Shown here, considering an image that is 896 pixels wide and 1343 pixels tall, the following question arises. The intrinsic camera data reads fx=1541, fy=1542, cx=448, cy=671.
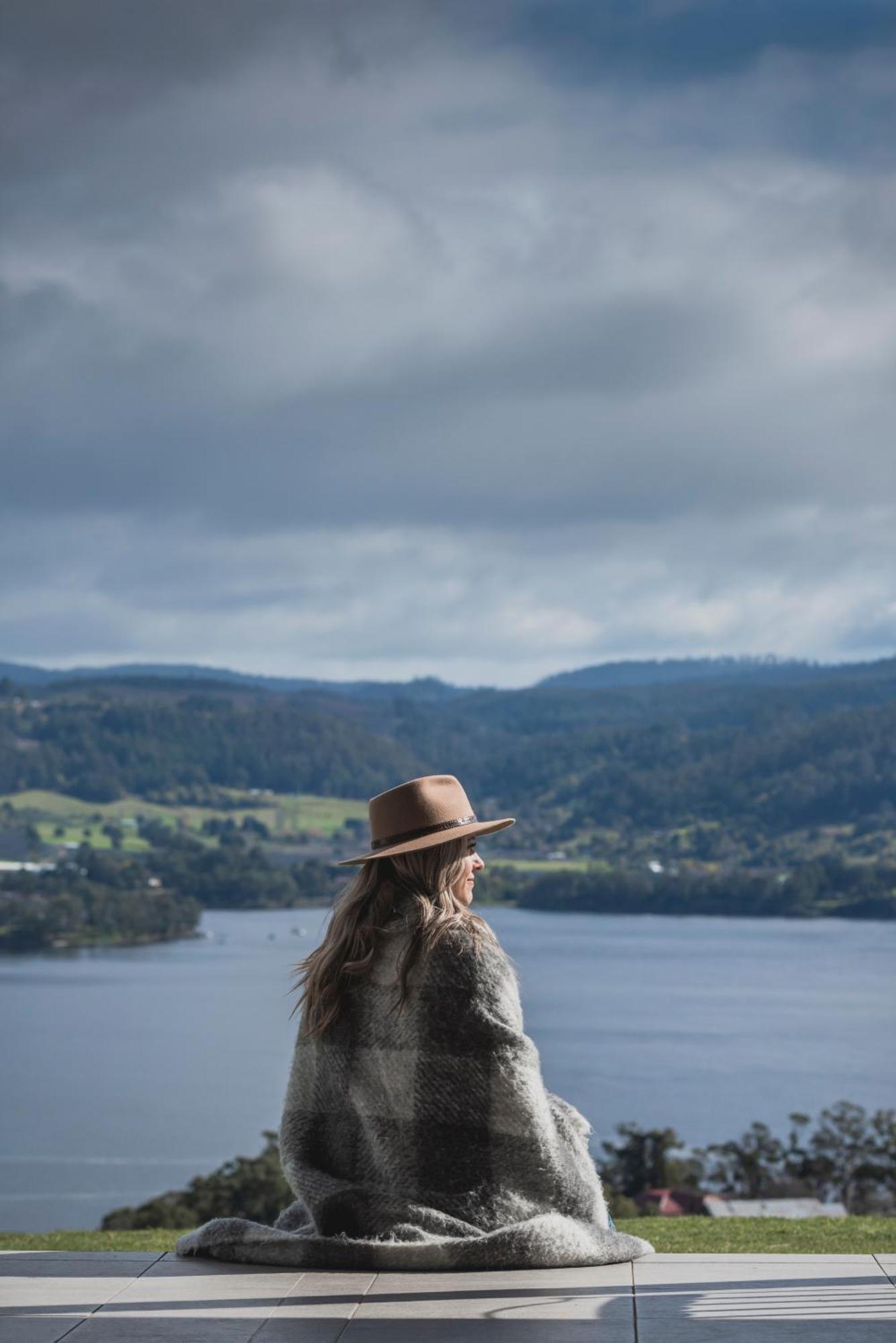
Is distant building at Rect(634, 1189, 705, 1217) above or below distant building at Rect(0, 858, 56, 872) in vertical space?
below

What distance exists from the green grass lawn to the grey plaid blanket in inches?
40.1

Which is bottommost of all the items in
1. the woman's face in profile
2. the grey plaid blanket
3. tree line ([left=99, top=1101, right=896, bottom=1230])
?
tree line ([left=99, top=1101, right=896, bottom=1230])

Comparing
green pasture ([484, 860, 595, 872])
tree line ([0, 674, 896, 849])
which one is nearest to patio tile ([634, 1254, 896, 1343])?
green pasture ([484, 860, 595, 872])

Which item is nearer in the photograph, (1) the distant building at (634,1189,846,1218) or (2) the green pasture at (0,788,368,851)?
(1) the distant building at (634,1189,846,1218)

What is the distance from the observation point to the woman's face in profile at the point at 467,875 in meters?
3.95

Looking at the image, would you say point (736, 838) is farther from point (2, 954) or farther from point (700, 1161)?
point (700, 1161)

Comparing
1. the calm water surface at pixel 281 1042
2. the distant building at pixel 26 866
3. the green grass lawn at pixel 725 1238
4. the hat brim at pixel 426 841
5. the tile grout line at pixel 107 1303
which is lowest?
the calm water surface at pixel 281 1042

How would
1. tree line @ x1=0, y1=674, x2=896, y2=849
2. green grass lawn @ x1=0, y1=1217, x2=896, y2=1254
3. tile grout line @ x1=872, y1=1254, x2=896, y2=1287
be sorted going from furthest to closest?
1. tree line @ x1=0, y1=674, x2=896, y2=849
2. green grass lawn @ x1=0, y1=1217, x2=896, y2=1254
3. tile grout line @ x1=872, y1=1254, x2=896, y2=1287

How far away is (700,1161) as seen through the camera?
35.7m

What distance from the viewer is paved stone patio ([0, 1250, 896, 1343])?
3.18m

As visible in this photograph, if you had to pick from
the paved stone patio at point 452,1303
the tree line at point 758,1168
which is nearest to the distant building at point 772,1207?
the tree line at point 758,1168

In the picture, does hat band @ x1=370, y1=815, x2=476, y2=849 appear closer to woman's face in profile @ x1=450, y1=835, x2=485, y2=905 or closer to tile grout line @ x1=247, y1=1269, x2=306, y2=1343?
woman's face in profile @ x1=450, y1=835, x2=485, y2=905

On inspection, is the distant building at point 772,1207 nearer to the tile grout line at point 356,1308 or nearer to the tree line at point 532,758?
the tile grout line at point 356,1308

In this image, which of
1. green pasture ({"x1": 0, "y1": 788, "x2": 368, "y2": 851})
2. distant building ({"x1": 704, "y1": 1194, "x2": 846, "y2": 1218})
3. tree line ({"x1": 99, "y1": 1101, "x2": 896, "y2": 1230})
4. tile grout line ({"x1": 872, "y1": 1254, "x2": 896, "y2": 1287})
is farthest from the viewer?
green pasture ({"x1": 0, "y1": 788, "x2": 368, "y2": 851})
